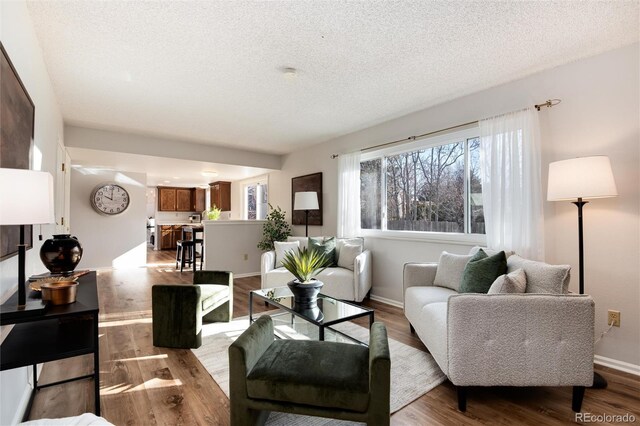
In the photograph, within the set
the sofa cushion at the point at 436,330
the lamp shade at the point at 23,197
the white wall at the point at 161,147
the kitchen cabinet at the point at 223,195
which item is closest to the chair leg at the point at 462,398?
the sofa cushion at the point at 436,330

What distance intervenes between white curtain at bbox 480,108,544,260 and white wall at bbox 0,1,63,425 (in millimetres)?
3511

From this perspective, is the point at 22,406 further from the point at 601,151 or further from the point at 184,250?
the point at 184,250

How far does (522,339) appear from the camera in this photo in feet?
6.01

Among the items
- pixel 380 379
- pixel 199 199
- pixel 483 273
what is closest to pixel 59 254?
pixel 380 379

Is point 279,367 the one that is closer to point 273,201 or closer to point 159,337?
point 159,337

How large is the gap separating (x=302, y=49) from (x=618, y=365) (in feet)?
11.2

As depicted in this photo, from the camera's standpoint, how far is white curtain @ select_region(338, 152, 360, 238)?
15.0 feet

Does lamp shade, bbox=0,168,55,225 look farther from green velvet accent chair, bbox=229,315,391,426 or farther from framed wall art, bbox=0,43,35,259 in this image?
green velvet accent chair, bbox=229,315,391,426

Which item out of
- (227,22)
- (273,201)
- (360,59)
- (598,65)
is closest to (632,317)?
(598,65)

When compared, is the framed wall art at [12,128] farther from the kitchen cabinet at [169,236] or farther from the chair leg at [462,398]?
the kitchen cabinet at [169,236]

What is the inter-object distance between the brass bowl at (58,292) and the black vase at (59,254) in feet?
1.73

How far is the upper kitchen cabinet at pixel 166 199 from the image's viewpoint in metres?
10.0

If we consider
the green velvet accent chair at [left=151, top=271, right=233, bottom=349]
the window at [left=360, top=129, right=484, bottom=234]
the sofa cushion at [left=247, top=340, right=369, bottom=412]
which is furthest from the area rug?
the window at [left=360, top=129, right=484, bottom=234]

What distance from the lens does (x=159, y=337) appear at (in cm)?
274
